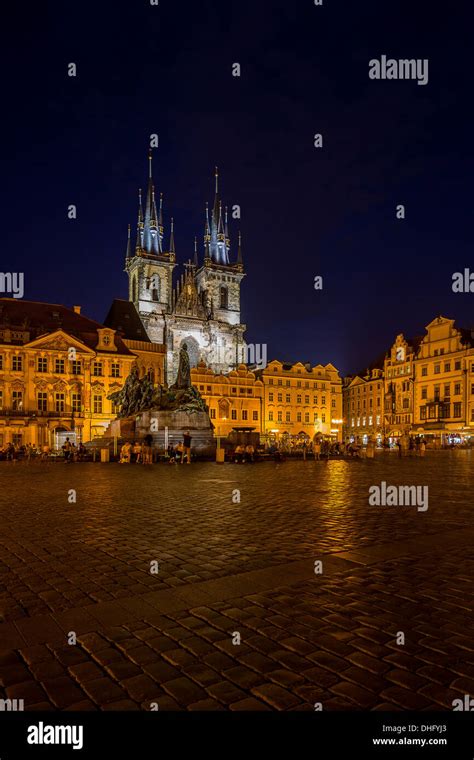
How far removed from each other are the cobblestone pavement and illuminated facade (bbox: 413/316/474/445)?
2326 inches

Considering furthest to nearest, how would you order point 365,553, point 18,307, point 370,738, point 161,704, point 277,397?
1. point 277,397
2. point 18,307
3. point 365,553
4. point 161,704
5. point 370,738

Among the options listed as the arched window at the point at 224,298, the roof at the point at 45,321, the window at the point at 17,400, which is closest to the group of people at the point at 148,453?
the window at the point at 17,400

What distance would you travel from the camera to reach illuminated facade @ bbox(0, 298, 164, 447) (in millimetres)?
52938

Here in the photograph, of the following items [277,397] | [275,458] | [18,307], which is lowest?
[275,458]

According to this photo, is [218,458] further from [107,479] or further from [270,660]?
[270,660]

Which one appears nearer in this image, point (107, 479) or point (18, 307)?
point (107, 479)

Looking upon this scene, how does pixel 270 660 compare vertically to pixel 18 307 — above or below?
below

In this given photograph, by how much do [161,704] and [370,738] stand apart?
1.09 metres

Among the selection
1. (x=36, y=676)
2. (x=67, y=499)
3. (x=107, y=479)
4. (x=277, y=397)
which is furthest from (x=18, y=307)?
(x=36, y=676)

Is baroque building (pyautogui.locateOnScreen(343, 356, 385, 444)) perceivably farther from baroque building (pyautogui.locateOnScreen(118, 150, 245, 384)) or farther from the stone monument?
the stone monument

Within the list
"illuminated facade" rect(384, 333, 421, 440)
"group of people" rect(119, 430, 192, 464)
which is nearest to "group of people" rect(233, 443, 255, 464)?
"group of people" rect(119, 430, 192, 464)

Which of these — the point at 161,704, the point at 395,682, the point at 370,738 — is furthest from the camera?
the point at 395,682

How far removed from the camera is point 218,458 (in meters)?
25.9

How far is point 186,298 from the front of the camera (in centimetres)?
8775
